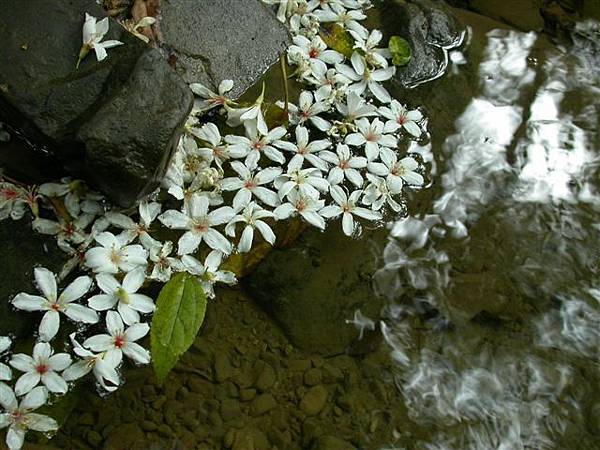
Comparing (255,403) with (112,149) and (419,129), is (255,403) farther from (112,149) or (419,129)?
(419,129)

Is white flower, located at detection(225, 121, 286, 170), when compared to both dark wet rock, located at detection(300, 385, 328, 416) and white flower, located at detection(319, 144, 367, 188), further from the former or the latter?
dark wet rock, located at detection(300, 385, 328, 416)

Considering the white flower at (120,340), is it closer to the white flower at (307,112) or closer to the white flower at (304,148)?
the white flower at (304,148)

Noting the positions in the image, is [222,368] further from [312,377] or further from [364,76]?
[364,76]

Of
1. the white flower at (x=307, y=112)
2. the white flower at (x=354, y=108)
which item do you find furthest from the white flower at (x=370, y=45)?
the white flower at (x=307, y=112)

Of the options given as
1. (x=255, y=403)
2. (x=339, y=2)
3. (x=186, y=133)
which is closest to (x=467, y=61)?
(x=339, y=2)

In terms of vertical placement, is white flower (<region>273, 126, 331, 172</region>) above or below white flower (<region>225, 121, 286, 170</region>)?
below

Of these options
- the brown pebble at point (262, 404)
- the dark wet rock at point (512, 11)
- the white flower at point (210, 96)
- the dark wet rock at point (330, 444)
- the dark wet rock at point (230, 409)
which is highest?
the white flower at point (210, 96)

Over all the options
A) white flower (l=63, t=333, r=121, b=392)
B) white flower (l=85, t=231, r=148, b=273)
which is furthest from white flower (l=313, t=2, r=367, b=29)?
white flower (l=63, t=333, r=121, b=392)

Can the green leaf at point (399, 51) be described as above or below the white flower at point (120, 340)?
above
